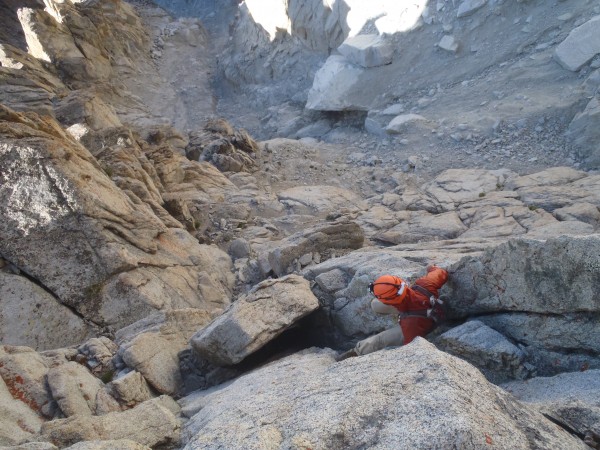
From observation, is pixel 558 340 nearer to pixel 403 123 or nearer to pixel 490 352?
pixel 490 352

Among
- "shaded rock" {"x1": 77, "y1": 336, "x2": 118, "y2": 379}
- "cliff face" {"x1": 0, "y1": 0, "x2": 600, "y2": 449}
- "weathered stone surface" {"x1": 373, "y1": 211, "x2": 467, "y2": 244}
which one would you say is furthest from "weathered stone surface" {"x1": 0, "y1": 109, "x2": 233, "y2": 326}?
"weathered stone surface" {"x1": 373, "y1": 211, "x2": 467, "y2": 244}

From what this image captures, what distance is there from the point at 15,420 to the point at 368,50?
25832mm

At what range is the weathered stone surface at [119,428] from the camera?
261 inches

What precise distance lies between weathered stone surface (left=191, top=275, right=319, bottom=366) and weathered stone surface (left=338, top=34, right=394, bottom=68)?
21.7 m

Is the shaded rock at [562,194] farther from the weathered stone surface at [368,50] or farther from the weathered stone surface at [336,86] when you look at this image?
the weathered stone surface at [368,50]

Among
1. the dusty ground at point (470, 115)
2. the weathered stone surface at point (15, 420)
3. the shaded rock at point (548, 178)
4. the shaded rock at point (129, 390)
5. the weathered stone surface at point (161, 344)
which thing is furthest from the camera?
the dusty ground at point (470, 115)

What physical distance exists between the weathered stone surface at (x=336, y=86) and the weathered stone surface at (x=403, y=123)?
3643 mm

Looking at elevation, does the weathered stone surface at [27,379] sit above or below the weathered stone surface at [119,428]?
above

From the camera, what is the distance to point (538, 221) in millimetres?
15570

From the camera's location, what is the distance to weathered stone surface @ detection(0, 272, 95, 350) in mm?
11539

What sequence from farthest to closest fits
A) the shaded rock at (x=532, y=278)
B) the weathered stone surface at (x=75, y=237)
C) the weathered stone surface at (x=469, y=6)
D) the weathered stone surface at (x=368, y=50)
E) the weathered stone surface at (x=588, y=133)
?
the weathered stone surface at (x=368, y=50) → the weathered stone surface at (x=469, y=6) → the weathered stone surface at (x=588, y=133) → the weathered stone surface at (x=75, y=237) → the shaded rock at (x=532, y=278)

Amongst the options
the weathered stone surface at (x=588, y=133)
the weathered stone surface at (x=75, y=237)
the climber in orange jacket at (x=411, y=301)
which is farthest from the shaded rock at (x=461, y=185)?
the climber in orange jacket at (x=411, y=301)

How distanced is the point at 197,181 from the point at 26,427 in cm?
1633

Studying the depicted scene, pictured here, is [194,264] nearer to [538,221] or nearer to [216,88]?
[538,221]
